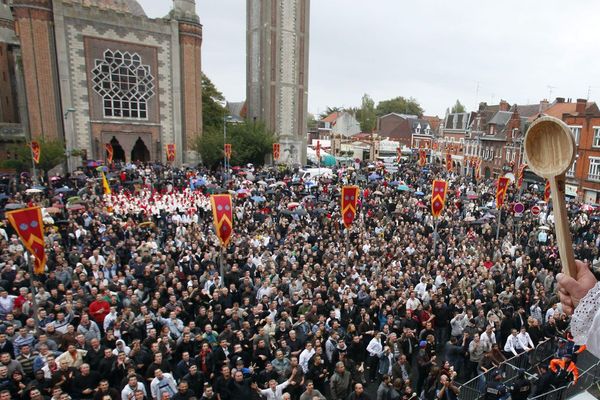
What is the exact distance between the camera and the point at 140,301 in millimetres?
10156

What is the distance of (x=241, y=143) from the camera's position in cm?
4047

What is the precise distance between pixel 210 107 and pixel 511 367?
4931 centimetres

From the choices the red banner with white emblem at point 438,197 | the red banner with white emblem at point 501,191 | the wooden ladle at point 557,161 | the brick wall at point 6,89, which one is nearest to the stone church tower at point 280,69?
the brick wall at point 6,89

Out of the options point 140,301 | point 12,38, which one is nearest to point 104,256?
point 140,301

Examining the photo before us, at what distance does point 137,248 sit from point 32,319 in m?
5.98

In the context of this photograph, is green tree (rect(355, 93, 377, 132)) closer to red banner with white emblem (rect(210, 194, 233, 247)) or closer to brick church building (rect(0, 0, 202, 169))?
brick church building (rect(0, 0, 202, 169))

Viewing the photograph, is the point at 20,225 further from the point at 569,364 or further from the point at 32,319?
the point at 569,364

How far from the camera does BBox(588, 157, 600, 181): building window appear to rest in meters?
34.2

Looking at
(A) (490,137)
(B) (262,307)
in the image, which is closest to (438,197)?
(B) (262,307)

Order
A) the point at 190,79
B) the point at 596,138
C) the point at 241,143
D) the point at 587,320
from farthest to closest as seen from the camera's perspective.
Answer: the point at 241,143, the point at 190,79, the point at 596,138, the point at 587,320

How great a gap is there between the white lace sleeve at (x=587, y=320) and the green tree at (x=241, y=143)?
36.9 metres

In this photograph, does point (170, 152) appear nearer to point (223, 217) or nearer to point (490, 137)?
point (223, 217)

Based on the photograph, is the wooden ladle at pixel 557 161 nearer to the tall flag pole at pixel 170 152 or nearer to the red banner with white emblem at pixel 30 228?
the red banner with white emblem at pixel 30 228

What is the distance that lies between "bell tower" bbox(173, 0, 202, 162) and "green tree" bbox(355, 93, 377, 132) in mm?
53338
